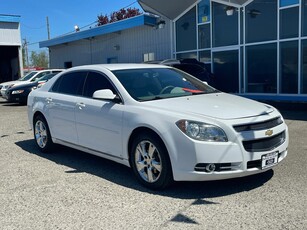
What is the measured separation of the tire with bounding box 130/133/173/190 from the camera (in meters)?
4.49

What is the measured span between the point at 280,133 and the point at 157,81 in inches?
75.9

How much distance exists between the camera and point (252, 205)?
4.11 metres

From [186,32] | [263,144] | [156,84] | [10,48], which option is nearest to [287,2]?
[186,32]

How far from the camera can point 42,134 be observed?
697 cm

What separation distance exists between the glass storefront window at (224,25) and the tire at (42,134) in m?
9.85

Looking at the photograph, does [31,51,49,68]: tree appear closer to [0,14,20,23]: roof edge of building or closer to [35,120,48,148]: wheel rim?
[0,14,20,23]: roof edge of building

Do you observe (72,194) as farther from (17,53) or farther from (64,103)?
(17,53)

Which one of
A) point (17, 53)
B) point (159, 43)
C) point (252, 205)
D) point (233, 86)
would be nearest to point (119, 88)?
point (252, 205)

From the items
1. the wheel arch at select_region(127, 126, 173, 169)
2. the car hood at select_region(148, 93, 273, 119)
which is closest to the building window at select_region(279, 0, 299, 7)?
the car hood at select_region(148, 93, 273, 119)

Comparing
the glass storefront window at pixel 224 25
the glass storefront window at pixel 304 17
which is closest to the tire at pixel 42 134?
the glass storefront window at pixel 304 17

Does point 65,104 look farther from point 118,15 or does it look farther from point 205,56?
point 118,15

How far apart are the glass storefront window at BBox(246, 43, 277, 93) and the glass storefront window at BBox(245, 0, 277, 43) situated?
36 centimetres

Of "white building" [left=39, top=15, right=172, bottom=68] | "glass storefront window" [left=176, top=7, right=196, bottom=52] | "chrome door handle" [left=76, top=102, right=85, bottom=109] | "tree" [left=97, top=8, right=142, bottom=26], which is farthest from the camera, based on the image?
"tree" [left=97, top=8, right=142, bottom=26]

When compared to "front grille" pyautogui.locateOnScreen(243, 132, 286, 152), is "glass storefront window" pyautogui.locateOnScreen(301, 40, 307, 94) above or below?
above
